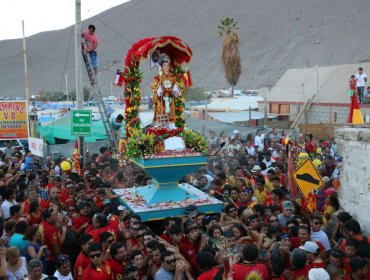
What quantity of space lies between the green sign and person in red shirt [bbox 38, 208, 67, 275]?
5.41 m

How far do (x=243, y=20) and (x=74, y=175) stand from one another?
99004 millimetres

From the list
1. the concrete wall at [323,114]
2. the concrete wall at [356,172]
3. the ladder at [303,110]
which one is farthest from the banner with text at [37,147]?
the concrete wall at [323,114]

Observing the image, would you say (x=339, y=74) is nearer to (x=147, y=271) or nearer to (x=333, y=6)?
(x=147, y=271)

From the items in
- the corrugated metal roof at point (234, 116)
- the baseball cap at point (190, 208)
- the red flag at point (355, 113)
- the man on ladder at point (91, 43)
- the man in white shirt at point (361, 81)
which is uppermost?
the man on ladder at point (91, 43)

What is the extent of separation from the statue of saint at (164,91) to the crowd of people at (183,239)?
1.77m

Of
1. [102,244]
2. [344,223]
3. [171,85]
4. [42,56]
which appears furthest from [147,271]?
[42,56]

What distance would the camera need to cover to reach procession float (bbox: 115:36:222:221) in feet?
28.2

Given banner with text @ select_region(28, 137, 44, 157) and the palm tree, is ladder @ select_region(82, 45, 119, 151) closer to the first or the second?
banner with text @ select_region(28, 137, 44, 157)

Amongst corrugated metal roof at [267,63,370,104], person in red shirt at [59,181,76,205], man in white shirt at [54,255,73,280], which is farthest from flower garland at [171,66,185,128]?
corrugated metal roof at [267,63,370,104]

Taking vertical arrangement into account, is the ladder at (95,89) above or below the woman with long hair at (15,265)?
above

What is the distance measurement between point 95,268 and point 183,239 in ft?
4.66

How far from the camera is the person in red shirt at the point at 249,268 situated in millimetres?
5121

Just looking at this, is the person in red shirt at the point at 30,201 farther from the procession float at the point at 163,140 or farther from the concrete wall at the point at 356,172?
the concrete wall at the point at 356,172

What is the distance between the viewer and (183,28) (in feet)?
357
